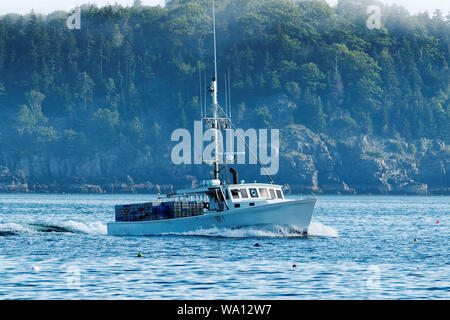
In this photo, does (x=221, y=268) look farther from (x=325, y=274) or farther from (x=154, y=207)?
(x=154, y=207)

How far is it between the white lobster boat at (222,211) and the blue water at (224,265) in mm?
813

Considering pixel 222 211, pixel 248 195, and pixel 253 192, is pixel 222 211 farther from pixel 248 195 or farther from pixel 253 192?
pixel 253 192

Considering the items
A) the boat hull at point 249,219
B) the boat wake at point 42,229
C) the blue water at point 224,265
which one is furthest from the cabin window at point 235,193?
the boat wake at point 42,229

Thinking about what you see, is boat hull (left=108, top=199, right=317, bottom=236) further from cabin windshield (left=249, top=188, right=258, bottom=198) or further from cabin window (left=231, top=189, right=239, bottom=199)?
cabin windshield (left=249, top=188, right=258, bottom=198)

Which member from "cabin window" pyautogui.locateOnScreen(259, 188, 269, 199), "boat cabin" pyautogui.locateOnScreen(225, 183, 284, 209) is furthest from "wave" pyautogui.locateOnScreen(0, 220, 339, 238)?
"cabin window" pyautogui.locateOnScreen(259, 188, 269, 199)

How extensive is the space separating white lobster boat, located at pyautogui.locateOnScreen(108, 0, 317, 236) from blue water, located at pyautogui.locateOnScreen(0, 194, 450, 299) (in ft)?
2.67

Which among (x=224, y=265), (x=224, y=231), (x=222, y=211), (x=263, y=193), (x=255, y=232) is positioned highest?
(x=263, y=193)

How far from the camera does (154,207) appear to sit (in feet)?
193

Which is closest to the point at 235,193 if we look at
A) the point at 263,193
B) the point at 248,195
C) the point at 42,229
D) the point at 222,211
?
the point at 248,195

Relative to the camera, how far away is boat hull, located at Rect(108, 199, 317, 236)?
2121 inches

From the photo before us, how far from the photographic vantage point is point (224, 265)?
4056 cm

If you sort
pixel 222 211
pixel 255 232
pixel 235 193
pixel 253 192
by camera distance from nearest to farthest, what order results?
pixel 222 211 → pixel 255 232 → pixel 235 193 → pixel 253 192

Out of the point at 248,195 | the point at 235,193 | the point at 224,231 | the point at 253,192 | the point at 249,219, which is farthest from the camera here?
the point at 253,192

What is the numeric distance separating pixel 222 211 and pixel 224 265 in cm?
1449
